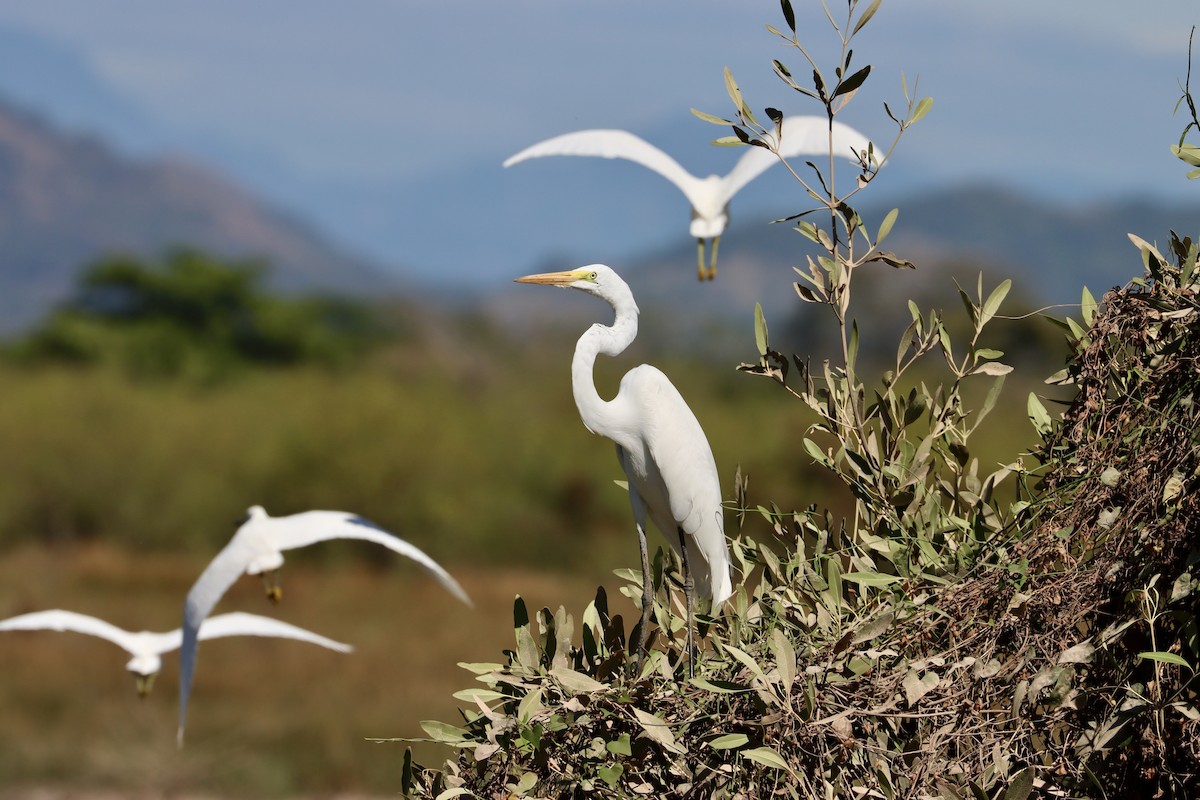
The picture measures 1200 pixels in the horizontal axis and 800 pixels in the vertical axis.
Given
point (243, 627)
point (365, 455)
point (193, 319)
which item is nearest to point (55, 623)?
point (243, 627)

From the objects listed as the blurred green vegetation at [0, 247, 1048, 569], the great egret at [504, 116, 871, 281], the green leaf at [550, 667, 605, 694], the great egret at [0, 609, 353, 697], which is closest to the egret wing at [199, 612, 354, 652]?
the great egret at [0, 609, 353, 697]

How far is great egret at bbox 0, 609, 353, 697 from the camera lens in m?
4.07

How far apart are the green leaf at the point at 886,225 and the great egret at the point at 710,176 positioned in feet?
5.09

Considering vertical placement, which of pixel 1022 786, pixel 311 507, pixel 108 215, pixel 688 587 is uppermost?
pixel 108 215

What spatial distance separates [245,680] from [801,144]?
34.4 ft

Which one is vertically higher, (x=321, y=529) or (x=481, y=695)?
(x=321, y=529)

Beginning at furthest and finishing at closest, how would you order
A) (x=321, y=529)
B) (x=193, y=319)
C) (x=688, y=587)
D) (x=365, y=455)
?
(x=193, y=319), (x=365, y=455), (x=321, y=529), (x=688, y=587)

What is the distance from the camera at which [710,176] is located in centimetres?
452

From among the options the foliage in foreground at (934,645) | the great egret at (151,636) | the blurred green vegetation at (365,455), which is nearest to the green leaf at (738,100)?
the foliage in foreground at (934,645)

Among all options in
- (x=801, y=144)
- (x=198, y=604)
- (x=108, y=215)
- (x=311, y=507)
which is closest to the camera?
(x=198, y=604)

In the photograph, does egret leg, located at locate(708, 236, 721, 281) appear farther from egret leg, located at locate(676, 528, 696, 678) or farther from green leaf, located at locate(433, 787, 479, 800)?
green leaf, located at locate(433, 787, 479, 800)

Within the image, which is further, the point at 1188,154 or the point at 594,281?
the point at 594,281

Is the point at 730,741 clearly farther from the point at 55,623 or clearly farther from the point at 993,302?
the point at 55,623

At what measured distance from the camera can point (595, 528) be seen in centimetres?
1958
